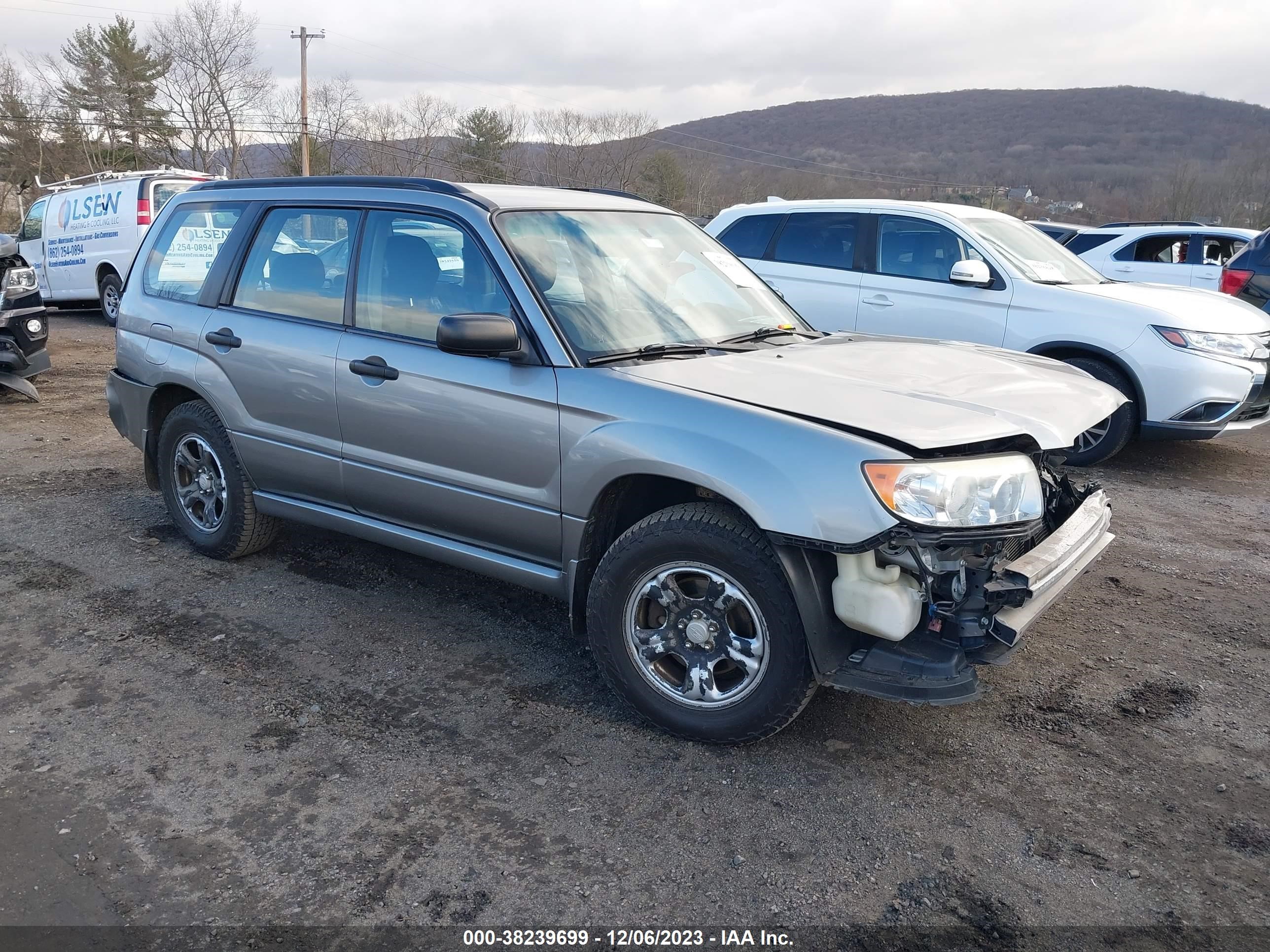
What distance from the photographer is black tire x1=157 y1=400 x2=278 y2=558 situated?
185 inches

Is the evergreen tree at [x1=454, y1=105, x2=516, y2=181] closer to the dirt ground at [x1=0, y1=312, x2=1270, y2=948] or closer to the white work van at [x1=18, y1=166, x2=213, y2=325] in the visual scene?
the white work van at [x1=18, y1=166, x2=213, y2=325]

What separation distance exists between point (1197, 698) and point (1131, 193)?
255ft

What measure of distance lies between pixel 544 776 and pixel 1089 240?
42.4ft

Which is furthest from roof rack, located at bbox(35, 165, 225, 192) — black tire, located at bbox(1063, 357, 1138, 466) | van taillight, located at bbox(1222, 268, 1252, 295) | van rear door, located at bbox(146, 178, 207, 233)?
van taillight, located at bbox(1222, 268, 1252, 295)

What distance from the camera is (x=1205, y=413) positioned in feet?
→ 21.7

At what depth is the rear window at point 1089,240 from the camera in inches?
516

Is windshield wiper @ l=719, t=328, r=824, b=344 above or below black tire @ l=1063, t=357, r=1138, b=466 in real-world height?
above

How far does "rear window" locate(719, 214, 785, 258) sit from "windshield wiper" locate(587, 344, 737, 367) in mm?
4794

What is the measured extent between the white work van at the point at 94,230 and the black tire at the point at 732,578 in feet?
38.7

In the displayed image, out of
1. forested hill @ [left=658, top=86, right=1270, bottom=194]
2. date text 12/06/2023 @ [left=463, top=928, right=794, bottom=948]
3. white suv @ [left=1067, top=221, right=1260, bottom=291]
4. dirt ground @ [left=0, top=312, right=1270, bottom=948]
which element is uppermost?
forested hill @ [left=658, top=86, right=1270, bottom=194]

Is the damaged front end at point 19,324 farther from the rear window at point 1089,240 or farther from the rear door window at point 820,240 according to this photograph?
the rear window at point 1089,240

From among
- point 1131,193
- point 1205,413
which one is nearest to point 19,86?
point 1205,413

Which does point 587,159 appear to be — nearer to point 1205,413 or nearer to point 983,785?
point 1205,413

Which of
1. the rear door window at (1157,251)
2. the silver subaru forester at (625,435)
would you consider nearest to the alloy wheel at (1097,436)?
the silver subaru forester at (625,435)
